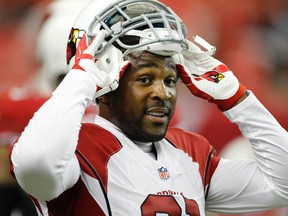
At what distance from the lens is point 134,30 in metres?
1.95

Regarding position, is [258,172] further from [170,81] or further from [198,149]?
[170,81]

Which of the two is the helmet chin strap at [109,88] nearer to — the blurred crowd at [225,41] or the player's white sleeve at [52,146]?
the player's white sleeve at [52,146]

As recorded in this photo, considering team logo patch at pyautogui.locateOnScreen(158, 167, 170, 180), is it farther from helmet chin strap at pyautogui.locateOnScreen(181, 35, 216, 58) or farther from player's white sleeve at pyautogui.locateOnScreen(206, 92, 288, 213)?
helmet chin strap at pyautogui.locateOnScreen(181, 35, 216, 58)

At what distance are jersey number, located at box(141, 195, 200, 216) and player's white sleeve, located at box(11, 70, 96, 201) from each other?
0.19m

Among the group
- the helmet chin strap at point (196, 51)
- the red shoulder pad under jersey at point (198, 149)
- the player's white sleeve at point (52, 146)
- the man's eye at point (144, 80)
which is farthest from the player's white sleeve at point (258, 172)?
the player's white sleeve at point (52, 146)

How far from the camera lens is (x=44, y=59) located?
3.01 metres

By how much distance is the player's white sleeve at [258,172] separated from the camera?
6.90ft

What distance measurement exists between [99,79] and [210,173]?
1.42 ft

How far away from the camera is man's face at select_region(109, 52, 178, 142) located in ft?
6.39

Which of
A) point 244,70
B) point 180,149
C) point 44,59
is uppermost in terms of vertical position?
point 180,149

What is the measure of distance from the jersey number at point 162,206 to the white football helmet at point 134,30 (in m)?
0.31

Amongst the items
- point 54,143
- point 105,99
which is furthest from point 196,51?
point 54,143

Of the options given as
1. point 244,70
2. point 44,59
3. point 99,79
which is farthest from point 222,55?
point 99,79

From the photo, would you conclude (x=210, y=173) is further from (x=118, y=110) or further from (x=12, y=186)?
(x=12, y=186)
